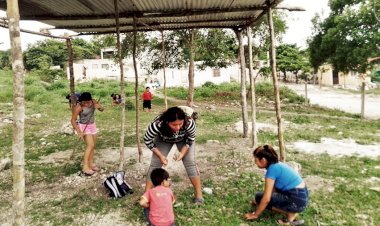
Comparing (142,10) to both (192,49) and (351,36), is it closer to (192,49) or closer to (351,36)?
(192,49)

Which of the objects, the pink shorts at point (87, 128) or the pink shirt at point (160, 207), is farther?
the pink shorts at point (87, 128)

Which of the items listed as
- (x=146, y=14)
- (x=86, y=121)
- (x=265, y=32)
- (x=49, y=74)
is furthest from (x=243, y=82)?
(x=49, y=74)

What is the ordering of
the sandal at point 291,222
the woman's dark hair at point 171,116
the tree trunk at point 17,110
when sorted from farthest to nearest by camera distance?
the sandal at point 291,222, the woman's dark hair at point 171,116, the tree trunk at point 17,110

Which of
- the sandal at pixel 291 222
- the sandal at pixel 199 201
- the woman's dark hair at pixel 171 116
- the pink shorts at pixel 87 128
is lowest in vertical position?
the sandal at pixel 291 222

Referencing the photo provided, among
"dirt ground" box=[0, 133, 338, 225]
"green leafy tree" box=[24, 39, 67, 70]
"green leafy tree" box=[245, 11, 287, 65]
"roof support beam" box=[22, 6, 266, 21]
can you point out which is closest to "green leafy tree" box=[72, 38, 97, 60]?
"green leafy tree" box=[24, 39, 67, 70]

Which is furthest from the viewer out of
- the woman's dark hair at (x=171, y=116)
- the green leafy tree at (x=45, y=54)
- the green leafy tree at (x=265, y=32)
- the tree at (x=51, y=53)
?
the tree at (x=51, y=53)

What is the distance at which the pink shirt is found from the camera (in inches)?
135

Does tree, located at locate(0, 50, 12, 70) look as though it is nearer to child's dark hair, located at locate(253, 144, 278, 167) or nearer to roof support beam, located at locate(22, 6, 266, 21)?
roof support beam, located at locate(22, 6, 266, 21)

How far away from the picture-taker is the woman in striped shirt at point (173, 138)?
12.5 ft

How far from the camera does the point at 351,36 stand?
14.4 m

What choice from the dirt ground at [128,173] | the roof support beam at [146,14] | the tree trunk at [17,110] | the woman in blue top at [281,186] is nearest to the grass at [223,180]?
the dirt ground at [128,173]

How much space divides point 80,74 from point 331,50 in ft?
104

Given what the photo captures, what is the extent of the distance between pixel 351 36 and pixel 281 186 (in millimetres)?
12714

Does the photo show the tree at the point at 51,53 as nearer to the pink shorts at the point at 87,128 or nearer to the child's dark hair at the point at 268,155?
the pink shorts at the point at 87,128
